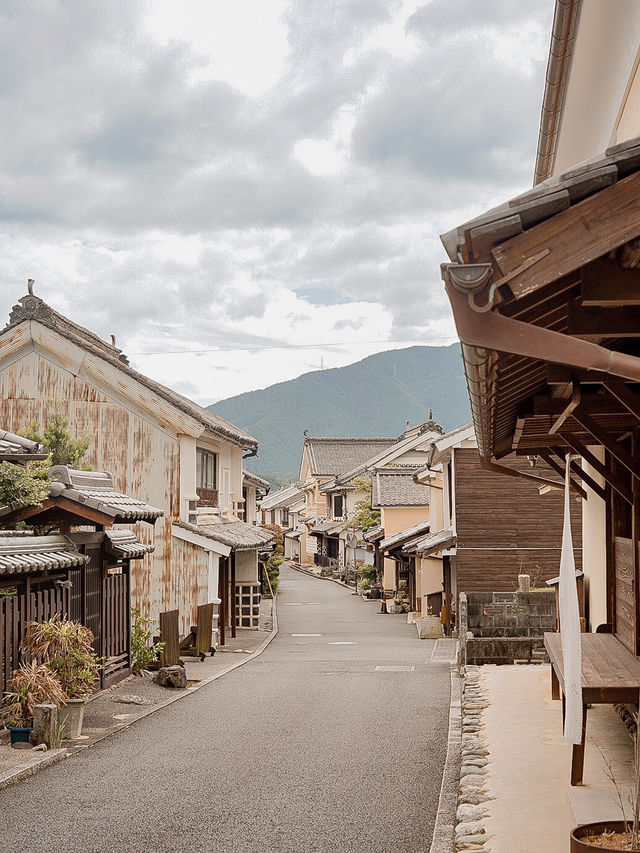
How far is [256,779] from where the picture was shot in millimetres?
8633

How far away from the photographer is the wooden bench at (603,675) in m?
6.83

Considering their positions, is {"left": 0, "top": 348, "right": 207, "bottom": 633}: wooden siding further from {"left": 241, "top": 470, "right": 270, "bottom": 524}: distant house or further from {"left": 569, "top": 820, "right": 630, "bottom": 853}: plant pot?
{"left": 569, "top": 820, "right": 630, "bottom": 853}: plant pot

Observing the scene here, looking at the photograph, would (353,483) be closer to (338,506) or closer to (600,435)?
(338,506)

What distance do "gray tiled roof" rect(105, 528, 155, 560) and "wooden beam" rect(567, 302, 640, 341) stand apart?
10.8m

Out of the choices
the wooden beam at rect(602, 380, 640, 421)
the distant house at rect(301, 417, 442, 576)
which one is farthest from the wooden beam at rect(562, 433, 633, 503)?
the distant house at rect(301, 417, 442, 576)

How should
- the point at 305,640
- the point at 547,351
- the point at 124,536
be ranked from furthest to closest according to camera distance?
the point at 305,640 → the point at 124,536 → the point at 547,351

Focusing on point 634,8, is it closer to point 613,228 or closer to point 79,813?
point 613,228

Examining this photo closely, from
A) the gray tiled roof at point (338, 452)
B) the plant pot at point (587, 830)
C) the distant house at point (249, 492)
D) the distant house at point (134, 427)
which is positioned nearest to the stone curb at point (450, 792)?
the plant pot at point (587, 830)

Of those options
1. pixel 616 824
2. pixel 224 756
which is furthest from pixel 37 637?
pixel 616 824

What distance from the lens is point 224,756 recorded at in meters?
9.69

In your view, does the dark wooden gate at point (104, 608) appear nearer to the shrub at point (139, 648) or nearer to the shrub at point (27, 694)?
the shrub at point (139, 648)

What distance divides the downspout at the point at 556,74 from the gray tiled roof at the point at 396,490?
98.2ft

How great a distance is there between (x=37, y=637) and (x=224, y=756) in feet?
9.07

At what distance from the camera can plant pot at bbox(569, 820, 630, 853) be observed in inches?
187
